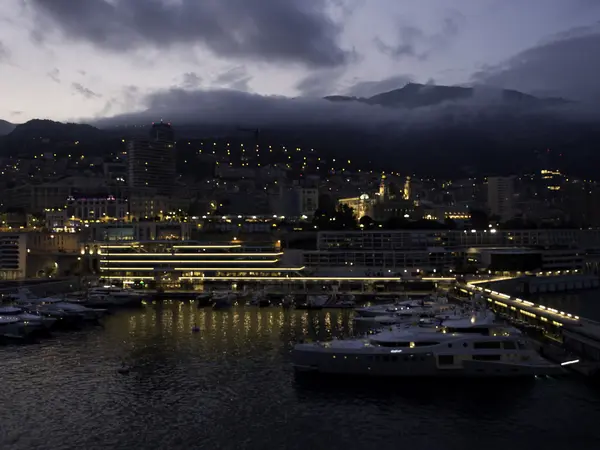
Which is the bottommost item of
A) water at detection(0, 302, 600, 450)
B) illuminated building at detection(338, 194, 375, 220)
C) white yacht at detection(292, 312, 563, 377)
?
water at detection(0, 302, 600, 450)

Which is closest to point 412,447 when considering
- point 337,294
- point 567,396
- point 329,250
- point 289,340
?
point 567,396

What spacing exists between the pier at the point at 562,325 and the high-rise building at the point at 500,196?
311 ft

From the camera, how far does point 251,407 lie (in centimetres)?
2222

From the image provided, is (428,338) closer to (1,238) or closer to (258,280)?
(258,280)

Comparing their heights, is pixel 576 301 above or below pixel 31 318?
below

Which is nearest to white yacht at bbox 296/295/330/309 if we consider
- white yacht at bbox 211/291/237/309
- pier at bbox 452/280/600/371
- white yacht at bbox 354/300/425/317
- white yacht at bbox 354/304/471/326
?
white yacht at bbox 211/291/237/309

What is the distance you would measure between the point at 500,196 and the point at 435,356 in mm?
117352

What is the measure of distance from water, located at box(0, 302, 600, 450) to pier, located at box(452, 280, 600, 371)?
2956 millimetres

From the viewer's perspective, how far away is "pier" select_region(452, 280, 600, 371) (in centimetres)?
2696

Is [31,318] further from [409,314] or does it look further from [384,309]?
[409,314]

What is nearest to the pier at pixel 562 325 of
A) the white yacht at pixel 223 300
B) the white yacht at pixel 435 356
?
the white yacht at pixel 435 356

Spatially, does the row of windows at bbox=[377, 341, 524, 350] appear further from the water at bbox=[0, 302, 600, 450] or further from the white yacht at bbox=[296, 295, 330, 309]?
the white yacht at bbox=[296, 295, 330, 309]

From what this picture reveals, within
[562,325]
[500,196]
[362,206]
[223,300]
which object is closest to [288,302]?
[223,300]

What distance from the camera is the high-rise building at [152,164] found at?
5763 inches
